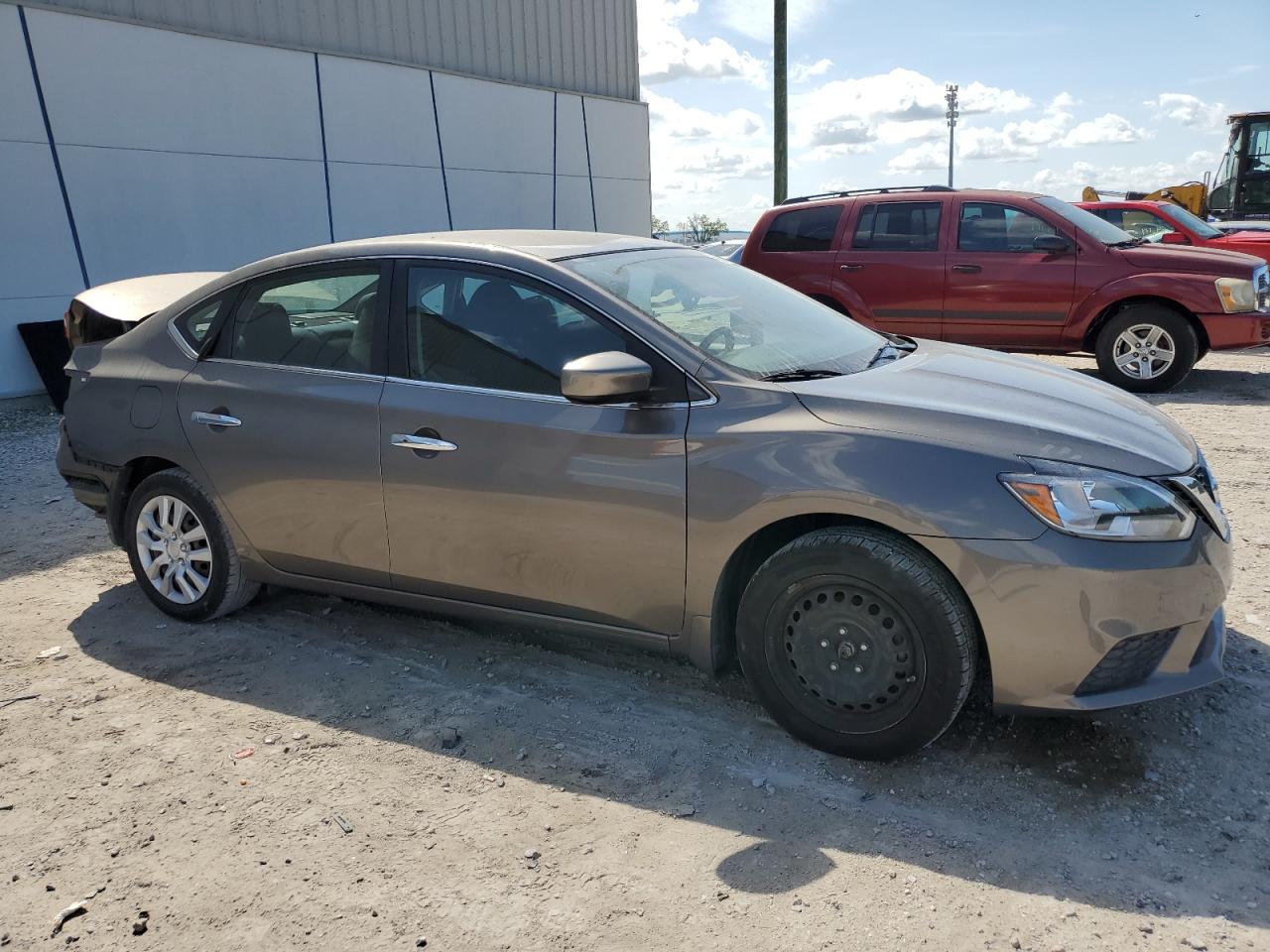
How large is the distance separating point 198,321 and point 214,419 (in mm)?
517

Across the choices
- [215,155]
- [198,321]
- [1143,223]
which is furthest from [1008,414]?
[1143,223]

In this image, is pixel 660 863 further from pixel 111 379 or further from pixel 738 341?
pixel 111 379

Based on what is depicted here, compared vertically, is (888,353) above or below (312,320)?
below

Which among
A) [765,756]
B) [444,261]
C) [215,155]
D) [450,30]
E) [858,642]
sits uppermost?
[450,30]

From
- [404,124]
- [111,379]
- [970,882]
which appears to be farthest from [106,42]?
[970,882]

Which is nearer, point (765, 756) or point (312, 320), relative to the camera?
point (765, 756)

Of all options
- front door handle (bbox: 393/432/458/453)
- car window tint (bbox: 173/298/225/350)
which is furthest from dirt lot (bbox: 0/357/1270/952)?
car window tint (bbox: 173/298/225/350)

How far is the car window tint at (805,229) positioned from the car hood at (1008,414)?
23.0 feet

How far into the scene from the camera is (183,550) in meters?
4.34

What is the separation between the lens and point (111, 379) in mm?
4445

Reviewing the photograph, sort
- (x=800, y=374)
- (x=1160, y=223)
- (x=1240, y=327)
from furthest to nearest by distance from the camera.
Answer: (x=1160, y=223), (x=1240, y=327), (x=800, y=374)

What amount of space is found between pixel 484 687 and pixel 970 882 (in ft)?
6.18

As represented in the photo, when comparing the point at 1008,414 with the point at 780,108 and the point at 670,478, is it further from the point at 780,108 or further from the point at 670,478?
the point at 780,108

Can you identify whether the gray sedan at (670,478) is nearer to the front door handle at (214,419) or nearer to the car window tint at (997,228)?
the front door handle at (214,419)
